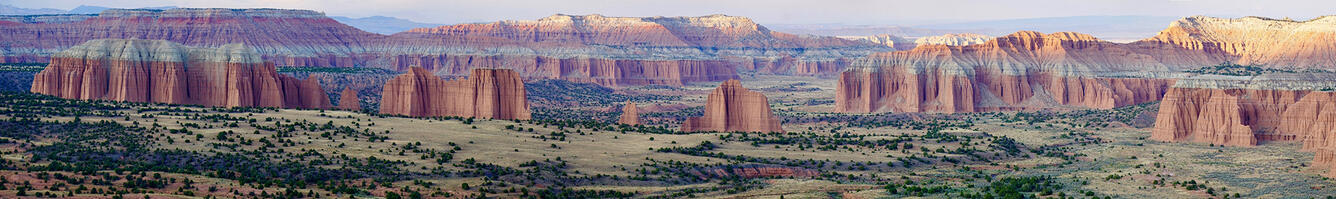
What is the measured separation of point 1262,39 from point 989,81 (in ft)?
101

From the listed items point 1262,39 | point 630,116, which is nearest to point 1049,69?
point 1262,39

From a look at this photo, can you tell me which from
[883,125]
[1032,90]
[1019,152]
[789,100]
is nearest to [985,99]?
[1032,90]

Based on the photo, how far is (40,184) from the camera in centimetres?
6325

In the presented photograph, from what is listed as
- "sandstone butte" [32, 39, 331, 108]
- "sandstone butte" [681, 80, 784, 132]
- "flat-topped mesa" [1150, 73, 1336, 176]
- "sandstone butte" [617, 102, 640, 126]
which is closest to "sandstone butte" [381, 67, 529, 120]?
"sandstone butte" [32, 39, 331, 108]

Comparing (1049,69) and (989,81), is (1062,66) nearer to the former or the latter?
(1049,69)

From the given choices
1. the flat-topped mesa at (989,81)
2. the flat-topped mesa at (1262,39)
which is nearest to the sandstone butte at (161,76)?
the flat-topped mesa at (989,81)

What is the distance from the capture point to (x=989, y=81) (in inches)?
6363

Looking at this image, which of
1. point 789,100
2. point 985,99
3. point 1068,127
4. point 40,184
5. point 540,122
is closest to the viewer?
point 40,184

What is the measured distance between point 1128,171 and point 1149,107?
48.8m

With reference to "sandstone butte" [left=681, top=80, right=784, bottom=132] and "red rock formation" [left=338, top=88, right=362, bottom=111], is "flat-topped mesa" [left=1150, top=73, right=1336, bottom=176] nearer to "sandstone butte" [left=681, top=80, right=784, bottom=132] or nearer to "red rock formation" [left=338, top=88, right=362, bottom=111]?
"sandstone butte" [left=681, top=80, right=784, bottom=132]

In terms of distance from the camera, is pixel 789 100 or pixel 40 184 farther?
pixel 789 100

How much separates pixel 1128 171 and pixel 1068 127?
44275mm

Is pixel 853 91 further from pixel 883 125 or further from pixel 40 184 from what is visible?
pixel 40 184

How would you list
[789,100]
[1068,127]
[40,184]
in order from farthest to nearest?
[789,100], [1068,127], [40,184]
